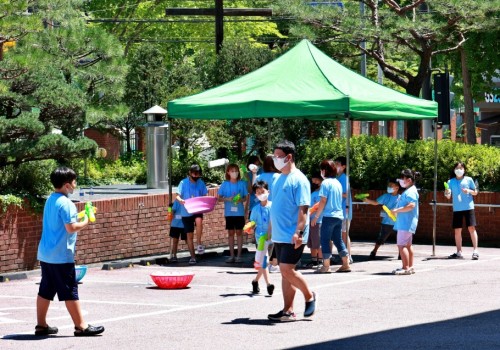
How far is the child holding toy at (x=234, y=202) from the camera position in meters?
19.8

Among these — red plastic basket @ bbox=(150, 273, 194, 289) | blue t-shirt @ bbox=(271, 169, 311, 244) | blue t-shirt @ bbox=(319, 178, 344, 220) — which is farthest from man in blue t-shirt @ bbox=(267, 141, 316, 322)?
blue t-shirt @ bbox=(319, 178, 344, 220)

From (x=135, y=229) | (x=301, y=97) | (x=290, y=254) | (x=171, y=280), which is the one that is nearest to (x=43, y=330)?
(x=290, y=254)

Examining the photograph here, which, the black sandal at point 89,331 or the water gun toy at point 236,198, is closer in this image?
the black sandal at point 89,331

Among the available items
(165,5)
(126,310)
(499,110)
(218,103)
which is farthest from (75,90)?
(499,110)

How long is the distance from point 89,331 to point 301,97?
27.2 feet

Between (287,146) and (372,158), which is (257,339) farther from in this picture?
Result: (372,158)

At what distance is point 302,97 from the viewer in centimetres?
1884

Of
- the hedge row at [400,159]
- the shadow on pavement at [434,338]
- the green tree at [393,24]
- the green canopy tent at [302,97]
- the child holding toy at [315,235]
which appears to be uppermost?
the green tree at [393,24]

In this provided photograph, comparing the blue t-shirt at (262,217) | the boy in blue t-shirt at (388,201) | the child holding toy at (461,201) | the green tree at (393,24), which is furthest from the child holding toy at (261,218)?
the green tree at (393,24)

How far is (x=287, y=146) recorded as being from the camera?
12578mm

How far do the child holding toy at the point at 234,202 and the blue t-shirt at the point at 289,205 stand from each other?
7.31m

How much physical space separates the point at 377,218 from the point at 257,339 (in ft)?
43.6

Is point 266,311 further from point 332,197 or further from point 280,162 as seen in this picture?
point 332,197

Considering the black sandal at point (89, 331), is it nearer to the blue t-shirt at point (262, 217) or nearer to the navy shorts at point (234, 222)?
the blue t-shirt at point (262, 217)
